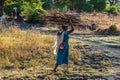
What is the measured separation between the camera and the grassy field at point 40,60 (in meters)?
11.4

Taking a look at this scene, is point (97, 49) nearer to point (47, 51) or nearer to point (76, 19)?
point (47, 51)

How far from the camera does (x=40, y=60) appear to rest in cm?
1321

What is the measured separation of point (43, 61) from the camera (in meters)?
13.1

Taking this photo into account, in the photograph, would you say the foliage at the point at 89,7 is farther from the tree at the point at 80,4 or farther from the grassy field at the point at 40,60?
the grassy field at the point at 40,60

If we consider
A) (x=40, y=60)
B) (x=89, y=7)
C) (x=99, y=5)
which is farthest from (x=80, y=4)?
(x=40, y=60)

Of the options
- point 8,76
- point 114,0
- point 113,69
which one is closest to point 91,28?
point 113,69

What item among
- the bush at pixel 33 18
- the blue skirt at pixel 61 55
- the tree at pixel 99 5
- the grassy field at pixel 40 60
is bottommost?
the tree at pixel 99 5

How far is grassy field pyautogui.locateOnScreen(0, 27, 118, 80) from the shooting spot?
11.4 m

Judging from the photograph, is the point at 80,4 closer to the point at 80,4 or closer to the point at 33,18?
the point at 80,4

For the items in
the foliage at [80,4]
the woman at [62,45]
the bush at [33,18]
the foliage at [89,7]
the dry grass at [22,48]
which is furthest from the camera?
the foliage at [80,4]

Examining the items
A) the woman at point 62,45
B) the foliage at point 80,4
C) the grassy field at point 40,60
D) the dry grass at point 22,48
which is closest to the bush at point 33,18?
the dry grass at point 22,48

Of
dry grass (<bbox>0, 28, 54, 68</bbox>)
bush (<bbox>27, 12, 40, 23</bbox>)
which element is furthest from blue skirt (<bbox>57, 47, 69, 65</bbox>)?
bush (<bbox>27, 12, 40, 23</bbox>)

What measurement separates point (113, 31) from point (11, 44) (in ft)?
38.1

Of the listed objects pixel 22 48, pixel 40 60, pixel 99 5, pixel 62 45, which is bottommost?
pixel 99 5
